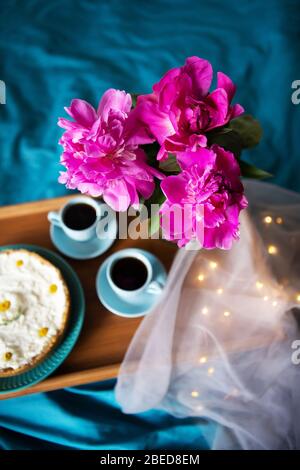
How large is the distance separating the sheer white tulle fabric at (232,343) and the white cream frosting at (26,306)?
0.49ft

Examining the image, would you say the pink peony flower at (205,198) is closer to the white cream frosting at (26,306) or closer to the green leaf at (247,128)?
the green leaf at (247,128)

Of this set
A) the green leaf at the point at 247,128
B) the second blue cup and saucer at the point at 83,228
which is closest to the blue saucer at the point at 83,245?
the second blue cup and saucer at the point at 83,228

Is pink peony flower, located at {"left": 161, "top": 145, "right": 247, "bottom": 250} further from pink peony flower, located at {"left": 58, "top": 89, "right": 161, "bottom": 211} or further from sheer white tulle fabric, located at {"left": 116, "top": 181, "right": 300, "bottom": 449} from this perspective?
sheer white tulle fabric, located at {"left": 116, "top": 181, "right": 300, "bottom": 449}

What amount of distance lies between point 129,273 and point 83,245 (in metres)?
0.13

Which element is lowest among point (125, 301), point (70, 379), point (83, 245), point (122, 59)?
point (70, 379)

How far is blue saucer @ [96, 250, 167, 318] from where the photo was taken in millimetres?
765

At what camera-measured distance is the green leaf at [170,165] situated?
1.61 feet

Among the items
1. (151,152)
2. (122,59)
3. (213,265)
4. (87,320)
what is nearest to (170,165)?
(151,152)

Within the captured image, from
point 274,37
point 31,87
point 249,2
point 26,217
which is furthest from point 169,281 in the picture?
point 249,2

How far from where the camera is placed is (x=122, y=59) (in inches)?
47.9

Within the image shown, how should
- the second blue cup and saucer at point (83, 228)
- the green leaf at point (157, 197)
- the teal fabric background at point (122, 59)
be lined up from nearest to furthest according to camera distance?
the green leaf at point (157, 197)
the second blue cup and saucer at point (83, 228)
the teal fabric background at point (122, 59)

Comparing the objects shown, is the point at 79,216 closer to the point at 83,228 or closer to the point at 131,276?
the point at 83,228
